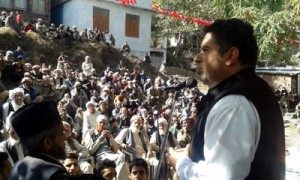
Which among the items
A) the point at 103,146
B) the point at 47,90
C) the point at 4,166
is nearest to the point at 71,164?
the point at 4,166

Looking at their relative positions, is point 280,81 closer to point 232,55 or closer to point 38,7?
point 38,7

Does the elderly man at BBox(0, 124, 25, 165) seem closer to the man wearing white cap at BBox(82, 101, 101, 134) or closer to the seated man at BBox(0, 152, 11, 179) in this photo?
the seated man at BBox(0, 152, 11, 179)

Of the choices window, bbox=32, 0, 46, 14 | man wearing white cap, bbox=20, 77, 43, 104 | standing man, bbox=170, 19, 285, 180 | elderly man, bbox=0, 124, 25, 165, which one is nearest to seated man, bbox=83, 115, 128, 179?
elderly man, bbox=0, 124, 25, 165

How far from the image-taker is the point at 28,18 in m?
21.1

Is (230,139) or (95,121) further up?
(230,139)

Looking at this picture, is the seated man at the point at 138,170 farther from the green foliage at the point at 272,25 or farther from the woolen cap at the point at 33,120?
the green foliage at the point at 272,25

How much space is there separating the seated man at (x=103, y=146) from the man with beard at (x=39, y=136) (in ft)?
12.6

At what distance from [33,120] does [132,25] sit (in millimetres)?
22602

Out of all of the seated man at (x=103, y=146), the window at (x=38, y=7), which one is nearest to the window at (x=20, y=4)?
the window at (x=38, y=7)

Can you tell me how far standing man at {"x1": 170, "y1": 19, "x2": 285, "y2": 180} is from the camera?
1.58 m

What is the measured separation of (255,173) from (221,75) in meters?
0.47

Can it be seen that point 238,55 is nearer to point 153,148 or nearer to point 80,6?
point 153,148

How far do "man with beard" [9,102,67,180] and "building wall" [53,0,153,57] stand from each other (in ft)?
65.1

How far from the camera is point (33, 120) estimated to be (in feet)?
7.13
